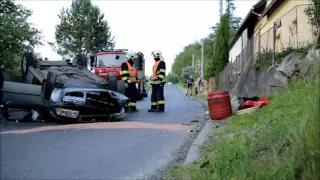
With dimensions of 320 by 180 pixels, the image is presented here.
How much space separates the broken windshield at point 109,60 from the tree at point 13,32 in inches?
319

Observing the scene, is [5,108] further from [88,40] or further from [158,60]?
[88,40]

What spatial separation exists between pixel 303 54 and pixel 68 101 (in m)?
5.74

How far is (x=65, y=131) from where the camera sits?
8328mm

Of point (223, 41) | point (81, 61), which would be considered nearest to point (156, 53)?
point (81, 61)

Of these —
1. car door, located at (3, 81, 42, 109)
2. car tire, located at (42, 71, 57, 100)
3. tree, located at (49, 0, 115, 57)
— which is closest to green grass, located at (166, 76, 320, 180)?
car tire, located at (42, 71, 57, 100)

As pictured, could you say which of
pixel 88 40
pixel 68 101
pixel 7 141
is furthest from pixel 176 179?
pixel 88 40

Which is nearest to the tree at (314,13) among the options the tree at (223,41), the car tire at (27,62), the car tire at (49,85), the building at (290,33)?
the building at (290,33)

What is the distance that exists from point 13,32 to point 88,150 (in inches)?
853

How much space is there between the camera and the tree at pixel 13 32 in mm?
25891

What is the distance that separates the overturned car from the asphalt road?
18.4 inches

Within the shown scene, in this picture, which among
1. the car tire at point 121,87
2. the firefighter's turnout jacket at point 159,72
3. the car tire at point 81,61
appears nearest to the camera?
the car tire at point 121,87

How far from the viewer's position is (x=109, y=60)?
69.2ft

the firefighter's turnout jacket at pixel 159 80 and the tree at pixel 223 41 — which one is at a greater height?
the tree at pixel 223 41

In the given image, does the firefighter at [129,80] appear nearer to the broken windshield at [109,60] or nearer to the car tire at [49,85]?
the car tire at [49,85]
